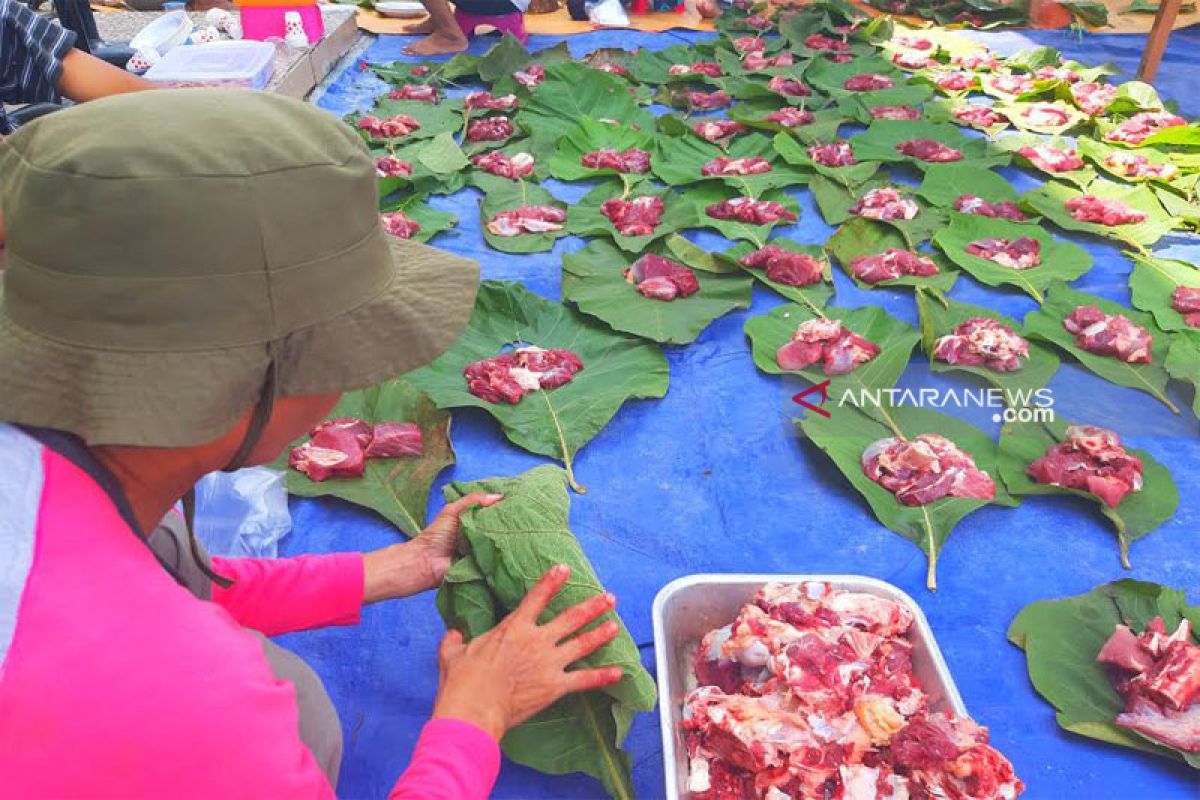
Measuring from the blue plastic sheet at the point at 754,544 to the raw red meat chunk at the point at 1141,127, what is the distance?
1966 mm

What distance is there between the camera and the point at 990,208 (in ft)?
11.7

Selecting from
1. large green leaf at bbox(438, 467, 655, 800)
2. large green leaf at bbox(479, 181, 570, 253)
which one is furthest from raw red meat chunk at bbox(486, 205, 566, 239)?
large green leaf at bbox(438, 467, 655, 800)

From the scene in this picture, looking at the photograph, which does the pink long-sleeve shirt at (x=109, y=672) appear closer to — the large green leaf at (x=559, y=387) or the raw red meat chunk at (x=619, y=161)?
the large green leaf at (x=559, y=387)

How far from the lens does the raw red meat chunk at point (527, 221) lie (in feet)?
11.7

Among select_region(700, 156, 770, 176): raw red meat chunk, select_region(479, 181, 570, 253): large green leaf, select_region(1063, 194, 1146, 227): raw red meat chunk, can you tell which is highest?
select_region(1063, 194, 1146, 227): raw red meat chunk

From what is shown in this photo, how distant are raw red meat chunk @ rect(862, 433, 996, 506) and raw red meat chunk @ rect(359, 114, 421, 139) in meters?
3.29

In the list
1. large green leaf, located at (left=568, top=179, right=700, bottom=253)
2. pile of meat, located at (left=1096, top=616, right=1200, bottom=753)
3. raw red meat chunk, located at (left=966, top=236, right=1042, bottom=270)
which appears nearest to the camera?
pile of meat, located at (left=1096, top=616, right=1200, bottom=753)

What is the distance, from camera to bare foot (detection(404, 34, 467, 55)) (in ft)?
20.4

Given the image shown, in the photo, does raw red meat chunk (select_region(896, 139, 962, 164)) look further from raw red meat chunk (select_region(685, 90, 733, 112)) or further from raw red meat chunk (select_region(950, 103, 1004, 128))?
raw red meat chunk (select_region(685, 90, 733, 112))

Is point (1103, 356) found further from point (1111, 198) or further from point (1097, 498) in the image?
point (1111, 198)

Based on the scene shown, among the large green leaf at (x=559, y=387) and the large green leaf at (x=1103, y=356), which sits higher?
the large green leaf at (x=1103, y=356)

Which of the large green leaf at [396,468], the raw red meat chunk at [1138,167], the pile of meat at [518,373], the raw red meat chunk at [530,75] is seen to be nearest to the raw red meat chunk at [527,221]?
the pile of meat at [518,373]

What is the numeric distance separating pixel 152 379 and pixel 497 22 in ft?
21.3

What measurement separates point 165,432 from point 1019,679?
5.82 feet
